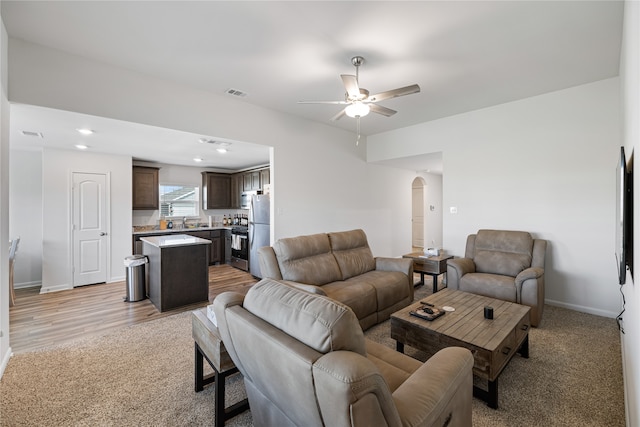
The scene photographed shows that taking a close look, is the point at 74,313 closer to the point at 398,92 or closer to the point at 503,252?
the point at 398,92

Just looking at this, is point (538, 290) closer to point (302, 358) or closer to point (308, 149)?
point (302, 358)

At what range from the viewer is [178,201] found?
23.0ft

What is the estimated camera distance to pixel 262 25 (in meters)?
2.39

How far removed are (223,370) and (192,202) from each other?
629cm

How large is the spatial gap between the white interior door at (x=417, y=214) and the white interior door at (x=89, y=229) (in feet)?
25.4

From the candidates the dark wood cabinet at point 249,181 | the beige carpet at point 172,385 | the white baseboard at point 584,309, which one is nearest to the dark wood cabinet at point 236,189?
the dark wood cabinet at point 249,181

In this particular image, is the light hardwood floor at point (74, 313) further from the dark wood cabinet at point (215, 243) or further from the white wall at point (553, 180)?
the white wall at point (553, 180)

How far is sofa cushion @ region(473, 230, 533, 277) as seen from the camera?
3633 mm

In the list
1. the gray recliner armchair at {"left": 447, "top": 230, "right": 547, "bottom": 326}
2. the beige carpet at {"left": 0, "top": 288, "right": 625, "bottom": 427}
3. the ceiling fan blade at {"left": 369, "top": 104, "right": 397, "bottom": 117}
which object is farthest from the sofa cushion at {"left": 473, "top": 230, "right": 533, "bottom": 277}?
the ceiling fan blade at {"left": 369, "top": 104, "right": 397, "bottom": 117}

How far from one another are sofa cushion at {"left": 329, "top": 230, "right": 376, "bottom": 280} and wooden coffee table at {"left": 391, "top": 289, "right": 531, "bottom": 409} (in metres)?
1.13

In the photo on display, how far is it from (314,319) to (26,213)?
6.57 metres

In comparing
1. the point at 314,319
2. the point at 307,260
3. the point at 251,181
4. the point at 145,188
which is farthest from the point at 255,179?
the point at 314,319

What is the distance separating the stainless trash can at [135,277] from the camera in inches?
158

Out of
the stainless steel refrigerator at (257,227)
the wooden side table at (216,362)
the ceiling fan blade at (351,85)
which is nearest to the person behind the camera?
the wooden side table at (216,362)
